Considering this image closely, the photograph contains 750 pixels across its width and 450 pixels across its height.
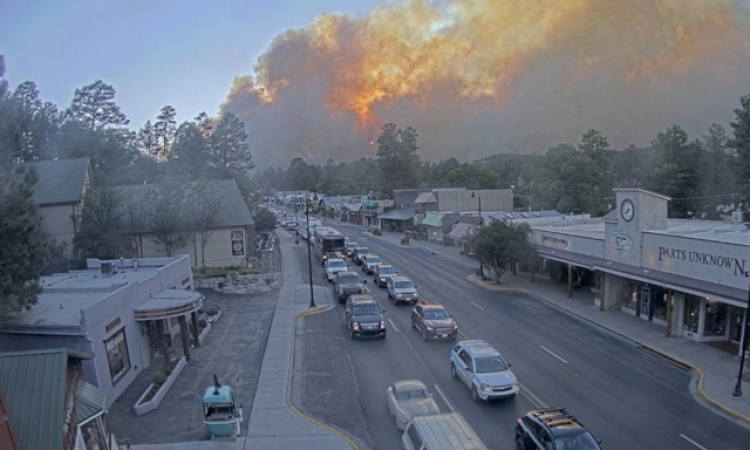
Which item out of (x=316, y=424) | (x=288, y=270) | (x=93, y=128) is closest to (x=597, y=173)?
(x=288, y=270)

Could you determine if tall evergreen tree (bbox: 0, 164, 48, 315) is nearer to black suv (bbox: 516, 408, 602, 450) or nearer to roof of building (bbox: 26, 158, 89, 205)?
black suv (bbox: 516, 408, 602, 450)

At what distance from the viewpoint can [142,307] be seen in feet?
68.9

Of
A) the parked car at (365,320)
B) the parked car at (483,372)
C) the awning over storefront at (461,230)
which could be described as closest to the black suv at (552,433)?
the parked car at (483,372)

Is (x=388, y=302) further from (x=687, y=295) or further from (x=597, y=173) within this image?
(x=597, y=173)

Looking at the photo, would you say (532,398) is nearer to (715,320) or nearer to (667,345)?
(667,345)

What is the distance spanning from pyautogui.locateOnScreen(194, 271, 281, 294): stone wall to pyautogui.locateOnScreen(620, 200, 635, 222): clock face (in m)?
22.6

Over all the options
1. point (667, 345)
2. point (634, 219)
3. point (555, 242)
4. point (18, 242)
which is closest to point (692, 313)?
point (667, 345)

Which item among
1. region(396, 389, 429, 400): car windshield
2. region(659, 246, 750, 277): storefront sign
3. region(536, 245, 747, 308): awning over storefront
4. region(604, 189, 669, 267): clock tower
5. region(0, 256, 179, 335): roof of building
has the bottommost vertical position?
region(396, 389, 429, 400): car windshield

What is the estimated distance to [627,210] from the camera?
27234mm

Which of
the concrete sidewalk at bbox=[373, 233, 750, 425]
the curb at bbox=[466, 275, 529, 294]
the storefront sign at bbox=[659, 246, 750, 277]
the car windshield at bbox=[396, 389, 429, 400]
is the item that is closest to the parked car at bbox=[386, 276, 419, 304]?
the curb at bbox=[466, 275, 529, 294]

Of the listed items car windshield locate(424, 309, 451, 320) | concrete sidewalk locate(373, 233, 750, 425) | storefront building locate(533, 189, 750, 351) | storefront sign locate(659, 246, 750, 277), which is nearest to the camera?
concrete sidewalk locate(373, 233, 750, 425)

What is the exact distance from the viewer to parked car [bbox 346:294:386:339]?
78.1ft

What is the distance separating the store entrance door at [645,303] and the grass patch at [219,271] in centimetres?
2553

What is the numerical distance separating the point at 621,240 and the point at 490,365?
14693 millimetres
